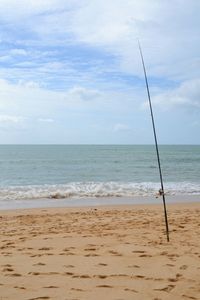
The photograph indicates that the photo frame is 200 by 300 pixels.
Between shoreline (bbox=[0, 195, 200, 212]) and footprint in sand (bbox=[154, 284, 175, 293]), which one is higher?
shoreline (bbox=[0, 195, 200, 212])

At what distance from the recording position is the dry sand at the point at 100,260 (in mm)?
3889

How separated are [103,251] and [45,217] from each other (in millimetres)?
4428

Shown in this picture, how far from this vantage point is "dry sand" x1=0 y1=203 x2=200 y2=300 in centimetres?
389

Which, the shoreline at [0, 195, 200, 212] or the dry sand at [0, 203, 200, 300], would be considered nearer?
the dry sand at [0, 203, 200, 300]

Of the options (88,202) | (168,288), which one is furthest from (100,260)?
(88,202)

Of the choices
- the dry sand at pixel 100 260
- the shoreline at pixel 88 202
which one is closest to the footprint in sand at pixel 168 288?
the dry sand at pixel 100 260

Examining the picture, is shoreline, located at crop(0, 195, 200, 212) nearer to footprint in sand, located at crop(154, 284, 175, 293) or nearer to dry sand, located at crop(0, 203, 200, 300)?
dry sand, located at crop(0, 203, 200, 300)

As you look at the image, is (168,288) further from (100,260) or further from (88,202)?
(88,202)

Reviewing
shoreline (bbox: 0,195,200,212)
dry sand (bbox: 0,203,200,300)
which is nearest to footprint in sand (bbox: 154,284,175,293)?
dry sand (bbox: 0,203,200,300)

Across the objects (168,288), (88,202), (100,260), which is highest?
(88,202)

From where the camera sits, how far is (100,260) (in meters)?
5.02

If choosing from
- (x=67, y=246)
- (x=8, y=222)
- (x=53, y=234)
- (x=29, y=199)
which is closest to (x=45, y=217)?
(x=8, y=222)

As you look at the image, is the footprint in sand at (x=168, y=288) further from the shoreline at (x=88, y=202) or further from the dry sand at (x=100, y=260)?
the shoreline at (x=88, y=202)

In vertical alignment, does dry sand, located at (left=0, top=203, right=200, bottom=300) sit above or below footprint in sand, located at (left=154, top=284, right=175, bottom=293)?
above
